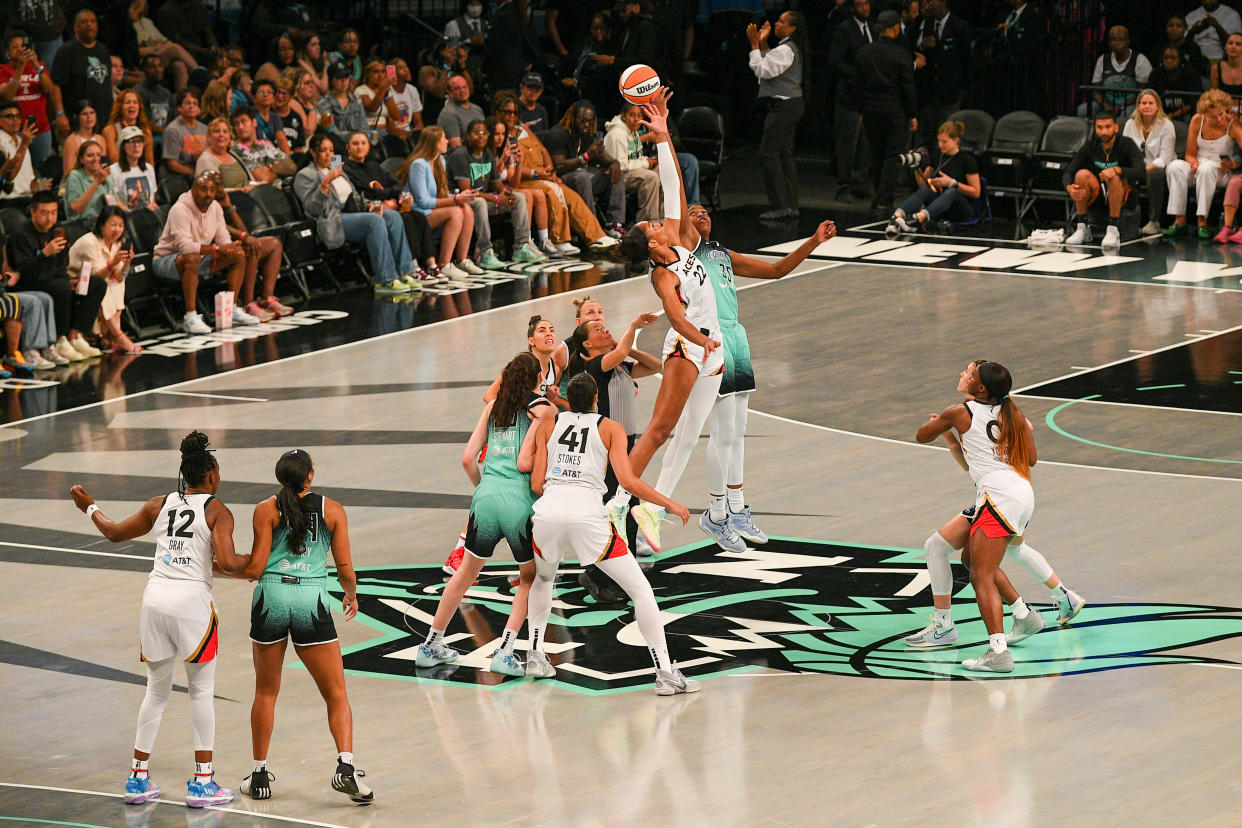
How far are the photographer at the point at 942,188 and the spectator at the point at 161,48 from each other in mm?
7541

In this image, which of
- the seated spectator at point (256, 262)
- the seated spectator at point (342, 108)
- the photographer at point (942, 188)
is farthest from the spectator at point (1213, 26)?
the seated spectator at point (256, 262)

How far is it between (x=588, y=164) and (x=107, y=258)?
6.22m

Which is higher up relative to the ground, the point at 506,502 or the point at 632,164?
the point at 632,164

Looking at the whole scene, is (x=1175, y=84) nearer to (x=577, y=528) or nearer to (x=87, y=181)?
(x=87, y=181)

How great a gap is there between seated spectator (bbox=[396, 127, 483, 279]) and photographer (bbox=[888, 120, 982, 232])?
14.9 ft

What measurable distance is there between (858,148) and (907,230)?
10.4ft

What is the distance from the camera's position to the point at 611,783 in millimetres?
7402

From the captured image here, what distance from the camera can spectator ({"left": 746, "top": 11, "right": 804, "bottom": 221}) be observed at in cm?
2086

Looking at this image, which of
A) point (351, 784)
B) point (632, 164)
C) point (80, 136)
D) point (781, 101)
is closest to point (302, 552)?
point (351, 784)

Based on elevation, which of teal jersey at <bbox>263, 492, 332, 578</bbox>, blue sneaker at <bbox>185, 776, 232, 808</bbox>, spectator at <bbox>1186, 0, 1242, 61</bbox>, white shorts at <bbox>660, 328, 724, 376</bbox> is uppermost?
spectator at <bbox>1186, 0, 1242, 61</bbox>

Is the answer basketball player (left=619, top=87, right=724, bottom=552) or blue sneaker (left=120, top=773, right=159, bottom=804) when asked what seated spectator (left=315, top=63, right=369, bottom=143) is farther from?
blue sneaker (left=120, top=773, right=159, bottom=804)

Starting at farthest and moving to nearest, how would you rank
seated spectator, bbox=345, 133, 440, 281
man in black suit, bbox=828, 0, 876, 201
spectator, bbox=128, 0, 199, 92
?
man in black suit, bbox=828, 0, 876, 201, spectator, bbox=128, 0, 199, 92, seated spectator, bbox=345, 133, 440, 281

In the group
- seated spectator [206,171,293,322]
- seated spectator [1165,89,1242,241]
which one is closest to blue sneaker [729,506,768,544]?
seated spectator [206,171,293,322]

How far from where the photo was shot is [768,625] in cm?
932
